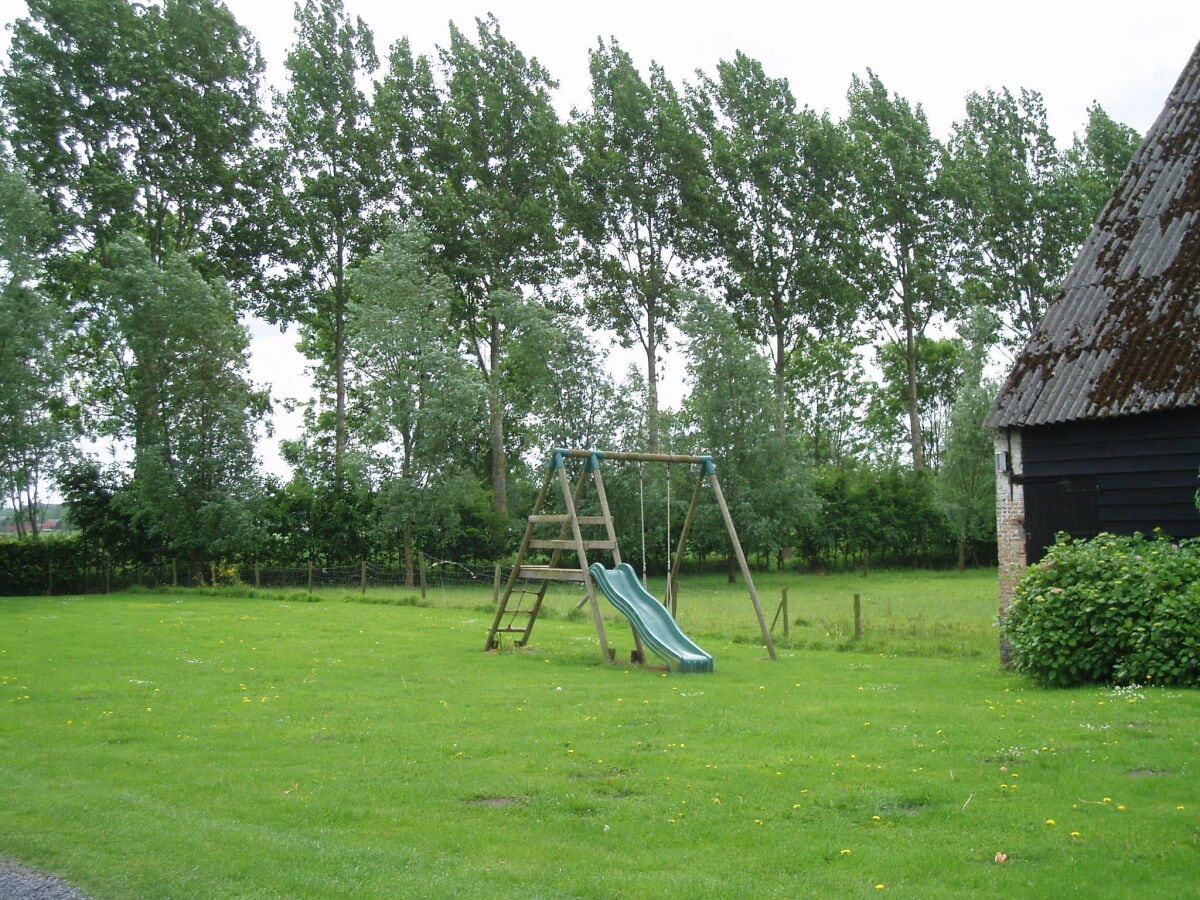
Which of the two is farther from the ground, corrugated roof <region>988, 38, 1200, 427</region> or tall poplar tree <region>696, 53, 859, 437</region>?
tall poplar tree <region>696, 53, 859, 437</region>

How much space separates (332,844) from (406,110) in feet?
133

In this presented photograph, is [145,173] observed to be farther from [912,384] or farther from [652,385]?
[912,384]

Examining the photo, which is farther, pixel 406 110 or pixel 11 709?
pixel 406 110

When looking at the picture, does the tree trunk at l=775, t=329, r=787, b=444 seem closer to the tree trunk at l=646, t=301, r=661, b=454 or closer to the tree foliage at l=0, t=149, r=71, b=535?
the tree trunk at l=646, t=301, r=661, b=454

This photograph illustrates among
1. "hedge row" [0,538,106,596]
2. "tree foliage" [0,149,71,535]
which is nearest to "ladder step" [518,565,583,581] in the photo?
"tree foliage" [0,149,71,535]

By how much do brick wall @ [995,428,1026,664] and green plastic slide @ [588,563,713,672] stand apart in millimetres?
4743

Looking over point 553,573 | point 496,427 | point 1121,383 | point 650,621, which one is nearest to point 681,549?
point 650,621

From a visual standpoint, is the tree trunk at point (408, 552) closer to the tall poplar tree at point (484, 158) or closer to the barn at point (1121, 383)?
the tall poplar tree at point (484, 158)

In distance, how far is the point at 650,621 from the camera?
1479 centimetres

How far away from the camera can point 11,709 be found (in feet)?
34.8

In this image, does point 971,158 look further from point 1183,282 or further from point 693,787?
point 693,787

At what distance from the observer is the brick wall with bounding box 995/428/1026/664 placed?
15281mm

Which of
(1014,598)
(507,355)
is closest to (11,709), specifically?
(1014,598)

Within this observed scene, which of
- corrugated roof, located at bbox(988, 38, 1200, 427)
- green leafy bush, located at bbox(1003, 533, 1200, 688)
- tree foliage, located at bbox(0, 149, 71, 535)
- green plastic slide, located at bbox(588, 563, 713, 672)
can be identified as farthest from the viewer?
tree foliage, located at bbox(0, 149, 71, 535)
